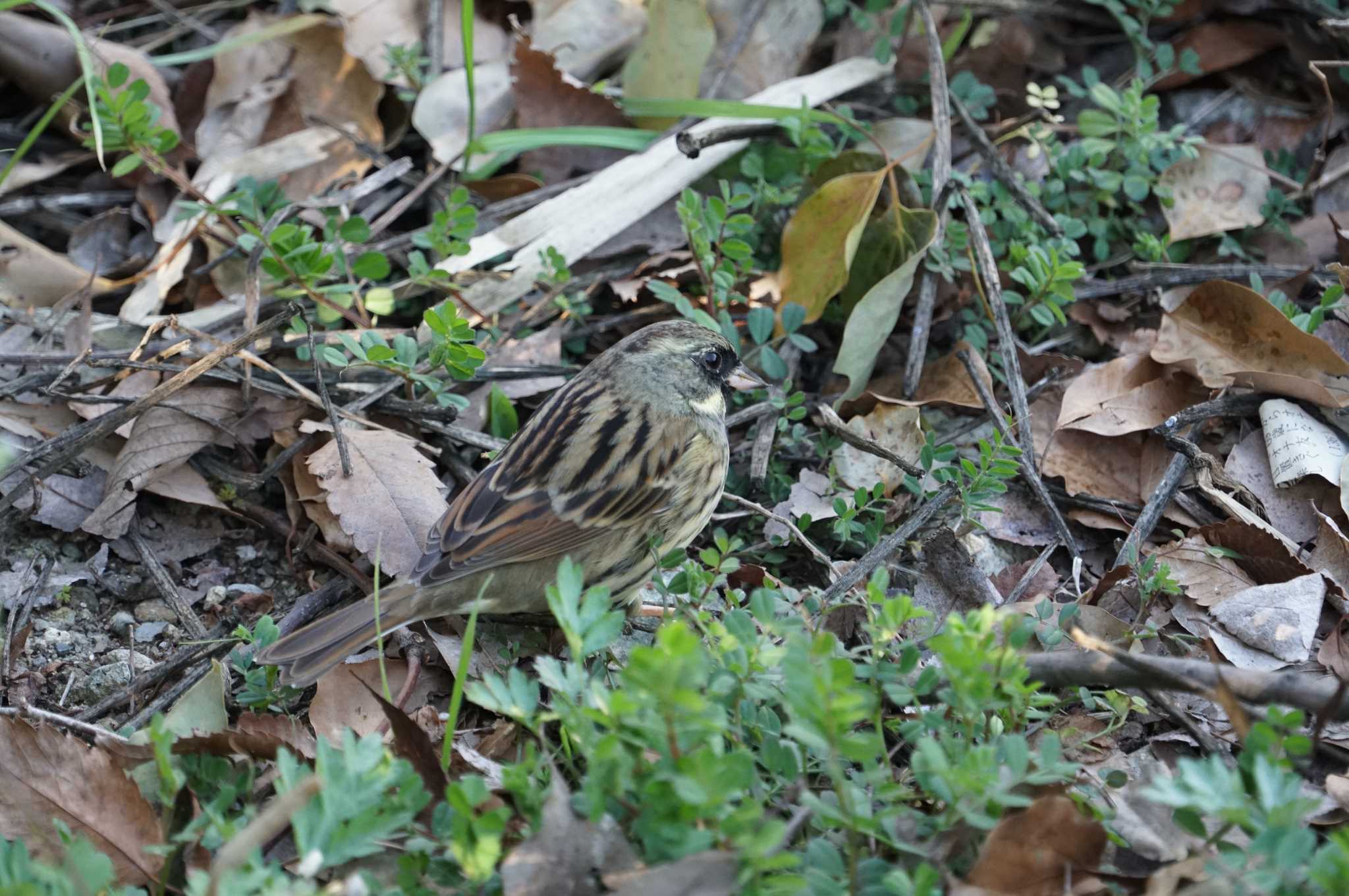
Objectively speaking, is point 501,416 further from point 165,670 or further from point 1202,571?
point 1202,571

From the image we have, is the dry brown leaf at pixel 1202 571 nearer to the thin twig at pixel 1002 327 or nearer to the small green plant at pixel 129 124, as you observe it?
the thin twig at pixel 1002 327

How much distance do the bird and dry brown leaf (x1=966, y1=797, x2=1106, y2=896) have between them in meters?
1.43

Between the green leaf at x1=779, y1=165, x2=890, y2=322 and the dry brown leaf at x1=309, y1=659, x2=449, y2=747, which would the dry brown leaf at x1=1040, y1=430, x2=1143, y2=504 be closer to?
the green leaf at x1=779, y1=165, x2=890, y2=322

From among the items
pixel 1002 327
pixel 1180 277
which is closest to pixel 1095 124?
pixel 1180 277

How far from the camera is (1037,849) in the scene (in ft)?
9.25

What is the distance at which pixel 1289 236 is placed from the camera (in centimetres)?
512

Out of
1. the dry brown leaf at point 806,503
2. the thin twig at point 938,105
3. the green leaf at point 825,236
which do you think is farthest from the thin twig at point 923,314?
the dry brown leaf at point 806,503

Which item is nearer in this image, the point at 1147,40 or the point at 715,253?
the point at 715,253

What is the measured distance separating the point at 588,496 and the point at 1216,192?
2952 mm

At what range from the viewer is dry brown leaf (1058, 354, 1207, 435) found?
455 cm

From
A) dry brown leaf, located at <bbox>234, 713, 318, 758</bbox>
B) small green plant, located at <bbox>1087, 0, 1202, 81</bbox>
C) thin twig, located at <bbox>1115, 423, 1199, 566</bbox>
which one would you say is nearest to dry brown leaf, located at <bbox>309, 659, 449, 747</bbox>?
dry brown leaf, located at <bbox>234, 713, 318, 758</bbox>

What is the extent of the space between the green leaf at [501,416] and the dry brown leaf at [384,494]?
34cm

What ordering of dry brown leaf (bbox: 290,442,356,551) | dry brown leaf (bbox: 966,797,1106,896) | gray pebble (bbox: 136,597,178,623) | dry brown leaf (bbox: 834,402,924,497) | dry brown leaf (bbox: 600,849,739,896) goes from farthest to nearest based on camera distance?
dry brown leaf (bbox: 834,402,924,497) < dry brown leaf (bbox: 290,442,356,551) < gray pebble (bbox: 136,597,178,623) < dry brown leaf (bbox: 966,797,1106,896) < dry brown leaf (bbox: 600,849,739,896)

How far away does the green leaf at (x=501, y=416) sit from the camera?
15.5 ft
